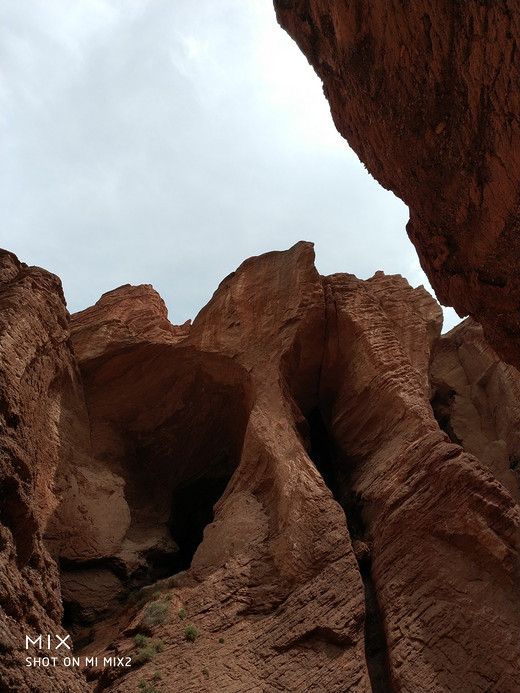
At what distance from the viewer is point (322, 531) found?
12766 millimetres

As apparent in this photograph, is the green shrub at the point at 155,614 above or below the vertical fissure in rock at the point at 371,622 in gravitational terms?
above

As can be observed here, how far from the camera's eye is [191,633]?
1122cm

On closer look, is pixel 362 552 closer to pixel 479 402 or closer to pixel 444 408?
pixel 444 408

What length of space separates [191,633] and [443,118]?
9465 mm

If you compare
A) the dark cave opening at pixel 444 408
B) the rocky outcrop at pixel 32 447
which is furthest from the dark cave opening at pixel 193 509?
the dark cave opening at pixel 444 408

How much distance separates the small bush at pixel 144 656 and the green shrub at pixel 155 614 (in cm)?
67

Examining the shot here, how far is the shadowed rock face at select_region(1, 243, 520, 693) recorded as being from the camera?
1061cm

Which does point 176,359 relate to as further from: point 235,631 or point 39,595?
point 39,595

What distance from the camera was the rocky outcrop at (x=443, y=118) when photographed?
24.8ft

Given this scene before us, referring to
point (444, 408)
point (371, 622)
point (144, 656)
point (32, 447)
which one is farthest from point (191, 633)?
point (444, 408)

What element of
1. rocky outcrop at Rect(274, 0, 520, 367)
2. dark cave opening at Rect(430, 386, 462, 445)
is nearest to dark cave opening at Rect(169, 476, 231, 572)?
dark cave opening at Rect(430, 386, 462, 445)

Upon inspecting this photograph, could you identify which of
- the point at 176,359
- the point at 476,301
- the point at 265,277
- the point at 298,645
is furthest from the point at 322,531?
the point at 265,277

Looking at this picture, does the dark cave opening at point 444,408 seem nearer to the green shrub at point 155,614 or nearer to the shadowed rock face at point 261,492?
the shadowed rock face at point 261,492

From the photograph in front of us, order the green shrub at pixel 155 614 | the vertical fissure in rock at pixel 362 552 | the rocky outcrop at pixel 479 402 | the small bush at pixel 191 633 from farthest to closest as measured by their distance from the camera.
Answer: the rocky outcrop at pixel 479 402 < the green shrub at pixel 155 614 < the small bush at pixel 191 633 < the vertical fissure in rock at pixel 362 552
